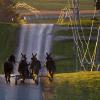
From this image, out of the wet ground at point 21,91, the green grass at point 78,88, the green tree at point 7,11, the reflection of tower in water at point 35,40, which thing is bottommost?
the reflection of tower in water at point 35,40

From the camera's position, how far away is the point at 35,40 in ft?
157

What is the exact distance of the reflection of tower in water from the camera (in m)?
44.8

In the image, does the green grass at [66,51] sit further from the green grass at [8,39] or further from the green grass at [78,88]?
the green grass at [78,88]

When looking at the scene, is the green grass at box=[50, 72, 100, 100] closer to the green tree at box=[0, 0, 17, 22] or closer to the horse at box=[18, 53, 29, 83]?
the horse at box=[18, 53, 29, 83]

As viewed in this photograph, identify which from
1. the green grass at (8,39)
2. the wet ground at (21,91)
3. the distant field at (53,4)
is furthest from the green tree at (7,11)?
the wet ground at (21,91)

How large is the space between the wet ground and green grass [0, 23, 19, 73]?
1678 centimetres

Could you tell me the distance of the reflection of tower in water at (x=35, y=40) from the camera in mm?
44750

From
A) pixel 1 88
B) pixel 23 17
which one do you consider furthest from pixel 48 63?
pixel 23 17

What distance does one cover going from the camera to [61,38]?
43.2 meters

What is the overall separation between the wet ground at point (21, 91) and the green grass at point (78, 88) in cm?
76

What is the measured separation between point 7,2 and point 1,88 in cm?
2765

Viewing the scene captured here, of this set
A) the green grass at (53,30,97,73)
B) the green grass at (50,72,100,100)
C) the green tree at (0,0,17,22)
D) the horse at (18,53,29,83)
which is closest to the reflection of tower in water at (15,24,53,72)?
the green grass at (53,30,97,73)

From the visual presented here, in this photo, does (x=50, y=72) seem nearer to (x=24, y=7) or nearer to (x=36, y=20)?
(x=36, y=20)

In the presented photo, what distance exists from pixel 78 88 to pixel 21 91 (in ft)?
11.0
